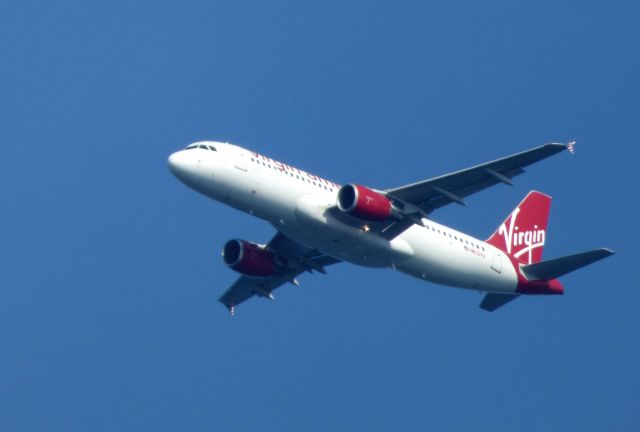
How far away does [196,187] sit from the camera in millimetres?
48906

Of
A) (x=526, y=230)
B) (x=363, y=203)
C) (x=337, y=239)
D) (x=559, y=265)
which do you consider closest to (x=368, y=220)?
(x=363, y=203)

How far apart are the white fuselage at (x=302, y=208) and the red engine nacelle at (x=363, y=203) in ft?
2.78

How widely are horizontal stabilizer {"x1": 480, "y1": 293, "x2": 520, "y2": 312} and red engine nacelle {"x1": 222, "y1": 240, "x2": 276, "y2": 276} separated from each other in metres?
10.3

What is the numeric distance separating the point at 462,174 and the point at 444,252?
5.18 m

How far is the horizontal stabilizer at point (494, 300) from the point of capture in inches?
2240

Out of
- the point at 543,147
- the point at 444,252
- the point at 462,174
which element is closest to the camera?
the point at 543,147

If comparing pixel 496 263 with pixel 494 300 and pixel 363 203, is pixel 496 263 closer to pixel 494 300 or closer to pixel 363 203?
pixel 494 300

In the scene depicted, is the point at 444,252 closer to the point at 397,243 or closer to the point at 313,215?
the point at 397,243

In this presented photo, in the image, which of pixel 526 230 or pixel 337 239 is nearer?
pixel 337 239

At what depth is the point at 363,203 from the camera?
48.6 m

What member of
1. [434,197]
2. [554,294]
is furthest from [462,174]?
[554,294]

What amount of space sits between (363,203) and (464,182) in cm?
427

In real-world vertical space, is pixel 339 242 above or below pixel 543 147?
below

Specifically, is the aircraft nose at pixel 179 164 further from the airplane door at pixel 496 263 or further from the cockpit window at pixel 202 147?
the airplane door at pixel 496 263
